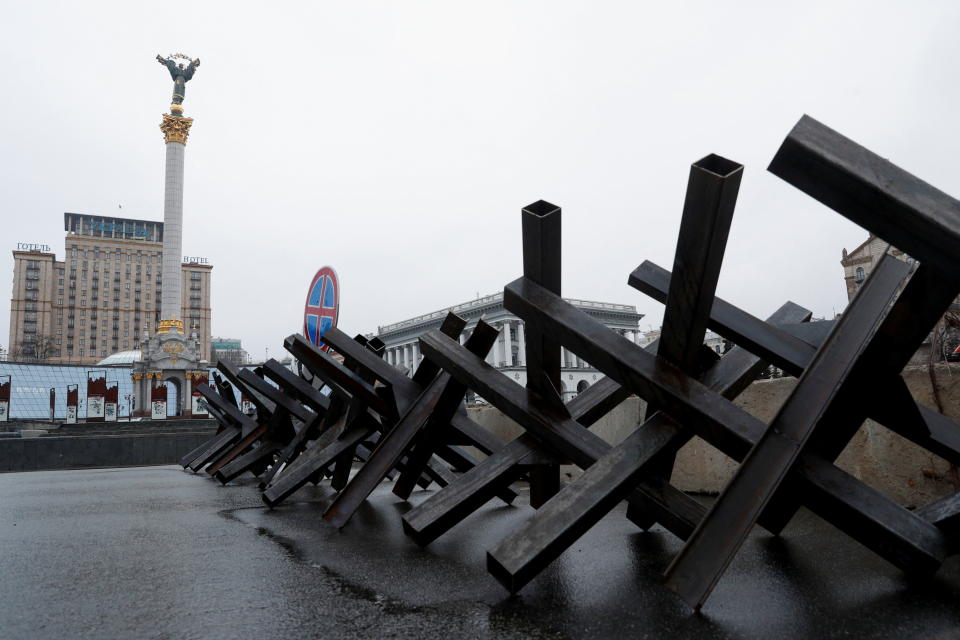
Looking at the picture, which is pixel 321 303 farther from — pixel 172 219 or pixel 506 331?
pixel 506 331

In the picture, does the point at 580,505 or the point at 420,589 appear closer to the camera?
the point at 580,505

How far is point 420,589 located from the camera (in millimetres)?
2578

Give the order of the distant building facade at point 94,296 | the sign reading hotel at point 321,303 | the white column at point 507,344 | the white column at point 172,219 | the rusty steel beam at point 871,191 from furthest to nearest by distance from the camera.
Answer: the distant building facade at point 94,296, the white column at point 507,344, the white column at point 172,219, the sign reading hotel at point 321,303, the rusty steel beam at point 871,191

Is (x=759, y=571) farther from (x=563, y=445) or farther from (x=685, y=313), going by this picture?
(x=685, y=313)

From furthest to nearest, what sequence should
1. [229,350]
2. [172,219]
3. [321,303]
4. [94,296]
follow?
[229,350], [94,296], [172,219], [321,303]

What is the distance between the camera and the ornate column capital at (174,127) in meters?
65.1

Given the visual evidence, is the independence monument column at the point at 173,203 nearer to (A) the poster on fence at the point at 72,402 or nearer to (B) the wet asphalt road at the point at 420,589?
(A) the poster on fence at the point at 72,402

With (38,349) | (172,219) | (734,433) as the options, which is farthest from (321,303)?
(38,349)

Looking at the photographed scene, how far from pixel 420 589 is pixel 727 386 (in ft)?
5.20

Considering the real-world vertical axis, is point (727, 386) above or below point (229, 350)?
below

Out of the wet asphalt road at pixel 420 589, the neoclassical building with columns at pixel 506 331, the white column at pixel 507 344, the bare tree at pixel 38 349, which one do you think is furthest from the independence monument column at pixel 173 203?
the bare tree at pixel 38 349

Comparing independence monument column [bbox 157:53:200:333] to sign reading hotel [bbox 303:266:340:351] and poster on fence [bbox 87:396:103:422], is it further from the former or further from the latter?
sign reading hotel [bbox 303:266:340:351]

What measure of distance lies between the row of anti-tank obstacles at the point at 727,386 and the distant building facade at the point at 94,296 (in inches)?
6128

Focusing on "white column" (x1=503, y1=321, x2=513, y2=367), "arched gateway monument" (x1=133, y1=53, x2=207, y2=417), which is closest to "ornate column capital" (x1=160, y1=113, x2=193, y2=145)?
"arched gateway monument" (x1=133, y1=53, x2=207, y2=417)
